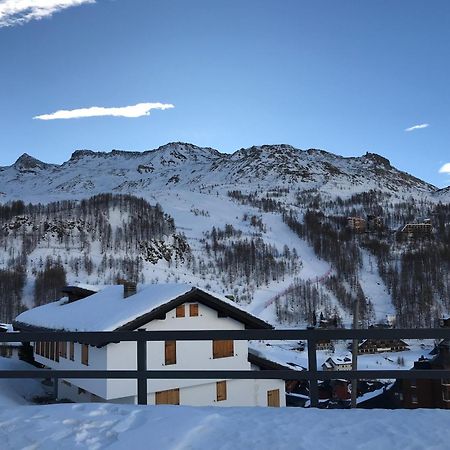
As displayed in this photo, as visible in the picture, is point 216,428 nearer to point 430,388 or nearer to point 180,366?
point 180,366

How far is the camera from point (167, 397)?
1936 centimetres

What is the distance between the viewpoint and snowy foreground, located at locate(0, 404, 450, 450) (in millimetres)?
4402

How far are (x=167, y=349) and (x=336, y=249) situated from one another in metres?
103

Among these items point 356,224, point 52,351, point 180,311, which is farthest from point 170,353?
point 356,224

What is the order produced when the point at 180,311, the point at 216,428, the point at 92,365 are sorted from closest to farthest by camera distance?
the point at 216,428
the point at 92,365
the point at 180,311

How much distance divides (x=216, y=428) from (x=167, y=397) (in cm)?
1555

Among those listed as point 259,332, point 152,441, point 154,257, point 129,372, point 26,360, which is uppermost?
point 154,257

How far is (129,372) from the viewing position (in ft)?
18.4

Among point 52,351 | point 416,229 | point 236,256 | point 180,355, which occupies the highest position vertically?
point 416,229

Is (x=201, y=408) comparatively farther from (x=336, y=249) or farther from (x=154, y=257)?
(x=336, y=249)

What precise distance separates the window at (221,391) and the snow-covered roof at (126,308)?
3348 millimetres

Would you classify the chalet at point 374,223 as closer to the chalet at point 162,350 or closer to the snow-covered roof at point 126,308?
the chalet at point 162,350

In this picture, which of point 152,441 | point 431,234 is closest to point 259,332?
point 152,441

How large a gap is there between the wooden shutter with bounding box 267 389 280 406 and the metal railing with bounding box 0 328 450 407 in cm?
1795
